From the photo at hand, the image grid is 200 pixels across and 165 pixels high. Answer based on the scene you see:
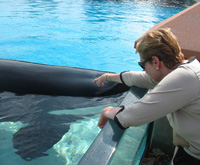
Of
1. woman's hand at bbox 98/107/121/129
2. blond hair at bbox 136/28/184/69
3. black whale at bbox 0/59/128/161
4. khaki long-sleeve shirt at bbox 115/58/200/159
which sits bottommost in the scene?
black whale at bbox 0/59/128/161

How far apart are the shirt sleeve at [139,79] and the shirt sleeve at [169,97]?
630 millimetres

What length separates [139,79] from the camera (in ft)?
6.36

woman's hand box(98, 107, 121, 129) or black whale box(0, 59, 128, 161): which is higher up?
woman's hand box(98, 107, 121, 129)

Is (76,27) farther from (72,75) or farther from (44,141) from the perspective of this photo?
(44,141)

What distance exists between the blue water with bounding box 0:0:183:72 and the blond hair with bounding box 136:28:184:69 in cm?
485

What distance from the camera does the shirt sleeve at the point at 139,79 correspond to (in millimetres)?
1869

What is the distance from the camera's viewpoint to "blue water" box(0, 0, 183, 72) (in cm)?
672

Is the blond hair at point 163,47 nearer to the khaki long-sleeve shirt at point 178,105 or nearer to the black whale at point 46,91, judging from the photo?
the khaki long-sleeve shirt at point 178,105

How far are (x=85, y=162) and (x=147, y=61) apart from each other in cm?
77

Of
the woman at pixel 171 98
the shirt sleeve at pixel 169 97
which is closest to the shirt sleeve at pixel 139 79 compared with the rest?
the woman at pixel 171 98

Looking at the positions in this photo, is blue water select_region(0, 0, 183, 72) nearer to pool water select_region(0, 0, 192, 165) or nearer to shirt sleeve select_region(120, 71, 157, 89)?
pool water select_region(0, 0, 192, 165)

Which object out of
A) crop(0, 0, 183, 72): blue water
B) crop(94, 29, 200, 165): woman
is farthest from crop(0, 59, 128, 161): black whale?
crop(0, 0, 183, 72): blue water

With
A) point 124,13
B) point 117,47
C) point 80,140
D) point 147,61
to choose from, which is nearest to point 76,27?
point 117,47

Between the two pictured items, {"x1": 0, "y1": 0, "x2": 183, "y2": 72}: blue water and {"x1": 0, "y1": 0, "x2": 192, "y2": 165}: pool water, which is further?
{"x1": 0, "y1": 0, "x2": 183, "y2": 72}: blue water
